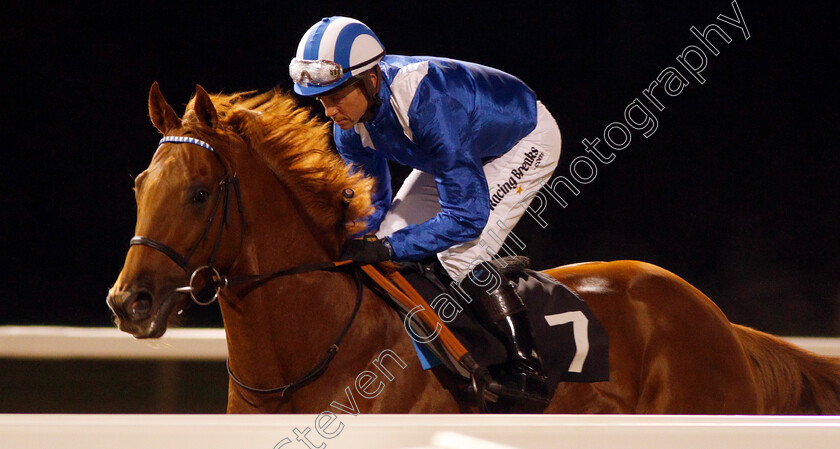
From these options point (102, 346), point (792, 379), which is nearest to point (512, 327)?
point (792, 379)

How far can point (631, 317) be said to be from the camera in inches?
73.4

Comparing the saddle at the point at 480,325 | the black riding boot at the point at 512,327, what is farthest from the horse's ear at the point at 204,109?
the black riding boot at the point at 512,327

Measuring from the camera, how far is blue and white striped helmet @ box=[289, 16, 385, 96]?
1587mm

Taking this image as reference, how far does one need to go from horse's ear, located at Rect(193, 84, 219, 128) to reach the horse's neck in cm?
15

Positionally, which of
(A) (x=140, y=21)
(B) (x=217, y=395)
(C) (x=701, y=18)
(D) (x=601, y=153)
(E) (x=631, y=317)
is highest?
(C) (x=701, y=18)

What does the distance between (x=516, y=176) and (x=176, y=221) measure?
0.89m

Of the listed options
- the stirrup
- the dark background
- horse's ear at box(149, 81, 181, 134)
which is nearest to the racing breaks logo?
the stirrup

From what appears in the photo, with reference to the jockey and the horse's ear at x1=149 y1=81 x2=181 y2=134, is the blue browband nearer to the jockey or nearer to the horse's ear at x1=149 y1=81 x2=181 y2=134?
the horse's ear at x1=149 y1=81 x2=181 y2=134

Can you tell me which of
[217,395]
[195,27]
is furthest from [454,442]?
[195,27]

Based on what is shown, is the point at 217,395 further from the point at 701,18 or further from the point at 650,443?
the point at 701,18

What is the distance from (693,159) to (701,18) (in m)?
0.73

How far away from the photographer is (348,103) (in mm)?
1656

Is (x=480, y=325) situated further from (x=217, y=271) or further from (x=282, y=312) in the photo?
(x=217, y=271)

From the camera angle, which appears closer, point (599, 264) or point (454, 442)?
point (454, 442)
